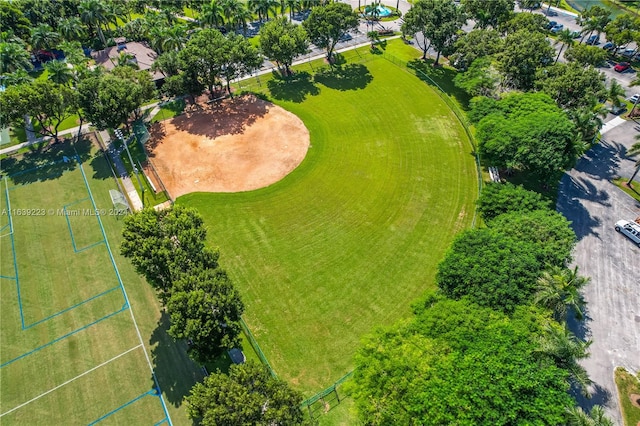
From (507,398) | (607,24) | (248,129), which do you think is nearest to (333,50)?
(248,129)

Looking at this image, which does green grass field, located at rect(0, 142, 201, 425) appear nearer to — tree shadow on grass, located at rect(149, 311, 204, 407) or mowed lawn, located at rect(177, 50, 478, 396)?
tree shadow on grass, located at rect(149, 311, 204, 407)

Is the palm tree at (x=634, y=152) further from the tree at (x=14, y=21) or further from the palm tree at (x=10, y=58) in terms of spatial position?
the tree at (x=14, y=21)

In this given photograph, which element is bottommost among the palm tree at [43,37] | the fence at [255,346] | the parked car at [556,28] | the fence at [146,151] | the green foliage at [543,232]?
the fence at [255,346]

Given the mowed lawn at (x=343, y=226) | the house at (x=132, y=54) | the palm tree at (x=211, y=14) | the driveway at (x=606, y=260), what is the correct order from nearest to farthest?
1. the driveway at (x=606, y=260)
2. the mowed lawn at (x=343, y=226)
3. the house at (x=132, y=54)
4. the palm tree at (x=211, y=14)

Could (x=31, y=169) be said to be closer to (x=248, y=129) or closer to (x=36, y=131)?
(x=36, y=131)

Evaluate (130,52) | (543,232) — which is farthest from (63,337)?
(130,52)

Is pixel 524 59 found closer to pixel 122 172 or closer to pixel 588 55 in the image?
pixel 588 55

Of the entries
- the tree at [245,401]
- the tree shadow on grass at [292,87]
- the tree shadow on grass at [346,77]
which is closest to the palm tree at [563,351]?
the tree at [245,401]
